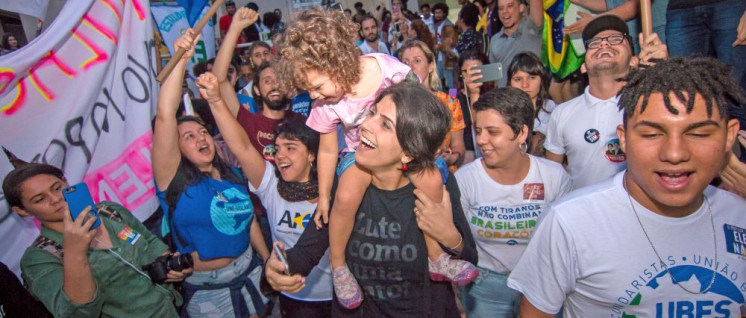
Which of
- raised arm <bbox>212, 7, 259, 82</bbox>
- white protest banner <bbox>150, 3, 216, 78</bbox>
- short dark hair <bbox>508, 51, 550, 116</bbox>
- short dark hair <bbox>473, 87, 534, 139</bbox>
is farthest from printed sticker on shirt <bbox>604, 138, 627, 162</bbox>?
white protest banner <bbox>150, 3, 216, 78</bbox>

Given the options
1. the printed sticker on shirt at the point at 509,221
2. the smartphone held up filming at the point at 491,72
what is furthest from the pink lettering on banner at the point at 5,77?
the smartphone held up filming at the point at 491,72

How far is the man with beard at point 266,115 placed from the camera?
12.5ft

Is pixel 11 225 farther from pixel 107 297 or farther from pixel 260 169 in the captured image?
pixel 260 169

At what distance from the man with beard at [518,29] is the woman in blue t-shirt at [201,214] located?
11.0 feet

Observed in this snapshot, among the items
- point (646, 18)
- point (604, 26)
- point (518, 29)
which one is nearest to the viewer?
point (646, 18)

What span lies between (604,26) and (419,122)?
2.11 meters

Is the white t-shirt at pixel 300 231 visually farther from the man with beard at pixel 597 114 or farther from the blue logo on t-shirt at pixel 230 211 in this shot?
the man with beard at pixel 597 114

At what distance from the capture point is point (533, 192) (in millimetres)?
2650

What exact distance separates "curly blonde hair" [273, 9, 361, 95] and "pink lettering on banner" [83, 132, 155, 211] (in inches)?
70.0

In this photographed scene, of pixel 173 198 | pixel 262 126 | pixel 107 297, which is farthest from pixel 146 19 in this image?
pixel 107 297

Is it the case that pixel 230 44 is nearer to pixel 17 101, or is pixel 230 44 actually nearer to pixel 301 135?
pixel 301 135

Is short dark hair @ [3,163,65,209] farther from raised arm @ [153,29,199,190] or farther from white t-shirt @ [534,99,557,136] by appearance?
white t-shirt @ [534,99,557,136]

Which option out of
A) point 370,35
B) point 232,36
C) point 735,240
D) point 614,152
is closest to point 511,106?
point 614,152

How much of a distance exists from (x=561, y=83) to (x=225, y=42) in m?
3.54
